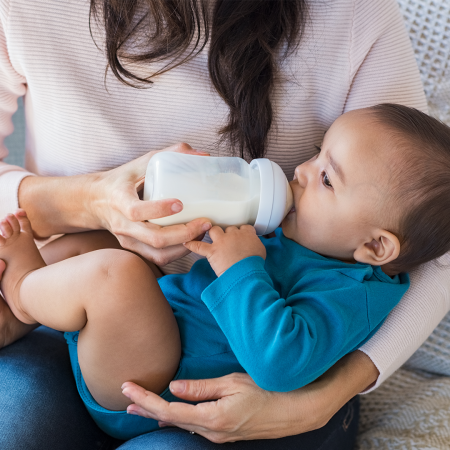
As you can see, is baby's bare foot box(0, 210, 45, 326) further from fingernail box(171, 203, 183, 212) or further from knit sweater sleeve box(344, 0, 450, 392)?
knit sweater sleeve box(344, 0, 450, 392)

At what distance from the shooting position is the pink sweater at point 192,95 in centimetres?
84

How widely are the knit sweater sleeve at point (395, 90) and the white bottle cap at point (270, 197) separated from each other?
0.32 meters

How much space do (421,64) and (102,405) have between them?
106 centimetres

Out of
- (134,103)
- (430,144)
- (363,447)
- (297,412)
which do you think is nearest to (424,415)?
(363,447)

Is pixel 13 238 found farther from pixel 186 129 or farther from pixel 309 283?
pixel 309 283

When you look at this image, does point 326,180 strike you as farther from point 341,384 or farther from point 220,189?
point 341,384

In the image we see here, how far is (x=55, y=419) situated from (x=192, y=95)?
66 cm

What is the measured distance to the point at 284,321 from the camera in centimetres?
67

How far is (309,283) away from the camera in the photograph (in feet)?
2.59

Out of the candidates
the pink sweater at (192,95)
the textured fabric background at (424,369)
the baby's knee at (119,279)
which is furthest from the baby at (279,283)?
the textured fabric background at (424,369)

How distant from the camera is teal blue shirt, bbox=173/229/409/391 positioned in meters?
0.68

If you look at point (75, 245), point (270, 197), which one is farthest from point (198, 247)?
point (75, 245)

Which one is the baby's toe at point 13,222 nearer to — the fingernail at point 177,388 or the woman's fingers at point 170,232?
the woman's fingers at point 170,232

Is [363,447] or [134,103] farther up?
[134,103]
